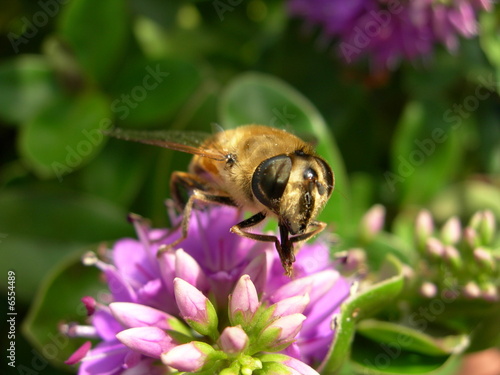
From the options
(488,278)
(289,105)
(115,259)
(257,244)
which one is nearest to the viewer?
(257,244)

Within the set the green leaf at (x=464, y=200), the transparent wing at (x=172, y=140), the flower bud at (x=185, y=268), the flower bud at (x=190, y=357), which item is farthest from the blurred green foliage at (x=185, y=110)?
the flower bud at (x=190, y=357)

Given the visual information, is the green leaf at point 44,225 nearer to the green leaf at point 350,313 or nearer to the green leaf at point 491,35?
the green leaf at point 350,313

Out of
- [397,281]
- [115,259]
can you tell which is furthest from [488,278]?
[115,259]

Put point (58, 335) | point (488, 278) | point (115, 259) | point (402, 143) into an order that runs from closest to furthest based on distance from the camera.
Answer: point (115, 259) → point (488, 278) → point (58, 335) → point (402, 143)

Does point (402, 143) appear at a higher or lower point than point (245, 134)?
Answer: lower

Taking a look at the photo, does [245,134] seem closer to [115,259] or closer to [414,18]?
[115,259]

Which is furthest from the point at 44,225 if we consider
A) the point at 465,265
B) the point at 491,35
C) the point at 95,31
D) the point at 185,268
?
the point at 491,35

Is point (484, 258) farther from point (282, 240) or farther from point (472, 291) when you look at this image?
point (282, 240)

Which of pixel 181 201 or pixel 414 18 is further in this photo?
→ pixel 414 18
